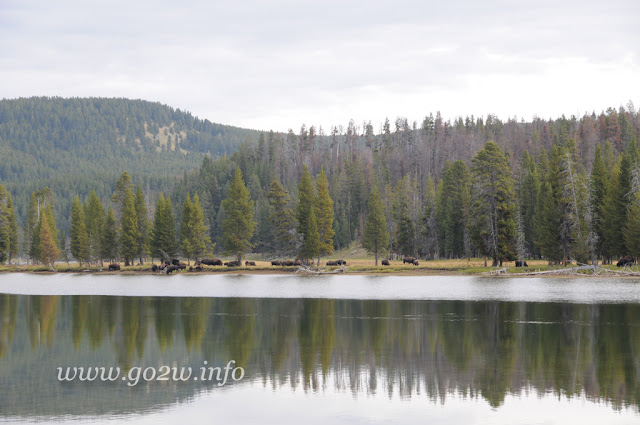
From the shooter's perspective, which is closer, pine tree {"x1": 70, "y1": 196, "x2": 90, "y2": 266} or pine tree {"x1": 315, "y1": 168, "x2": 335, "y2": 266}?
pine tree {"x1": 315, "y1": 168, "x2": 335, "y2": 266}

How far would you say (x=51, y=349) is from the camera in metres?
27.6

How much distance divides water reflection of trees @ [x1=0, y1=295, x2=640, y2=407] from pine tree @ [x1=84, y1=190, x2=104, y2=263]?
67.7m

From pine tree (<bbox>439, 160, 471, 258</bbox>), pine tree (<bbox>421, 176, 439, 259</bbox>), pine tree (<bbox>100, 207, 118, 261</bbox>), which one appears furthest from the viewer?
pine tree (<bbox>421, 176, 439, 259</bbox>)

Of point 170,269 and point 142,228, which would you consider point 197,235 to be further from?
point 142,228

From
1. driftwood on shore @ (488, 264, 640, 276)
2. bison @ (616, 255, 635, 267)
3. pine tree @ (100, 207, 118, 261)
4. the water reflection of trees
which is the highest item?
pine tree @ (100, 207, 118, 261)

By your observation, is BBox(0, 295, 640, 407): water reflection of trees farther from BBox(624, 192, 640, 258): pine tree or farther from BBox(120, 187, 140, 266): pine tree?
BBox(120, 187, 140, 266): pine tree

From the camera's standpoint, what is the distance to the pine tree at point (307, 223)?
9188 cm

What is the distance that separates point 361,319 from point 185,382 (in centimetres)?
1657

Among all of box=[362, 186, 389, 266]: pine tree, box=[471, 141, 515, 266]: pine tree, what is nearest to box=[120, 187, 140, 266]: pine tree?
box=[362, 186, 389, 266]: pine tree

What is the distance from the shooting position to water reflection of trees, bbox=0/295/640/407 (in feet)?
69.1

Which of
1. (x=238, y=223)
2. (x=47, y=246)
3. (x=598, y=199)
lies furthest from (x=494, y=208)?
(x=47, y=246)

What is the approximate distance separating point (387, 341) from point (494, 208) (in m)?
55.5

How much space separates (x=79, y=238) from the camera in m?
114

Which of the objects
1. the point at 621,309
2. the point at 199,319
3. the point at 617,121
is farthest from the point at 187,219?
the point at 617,121
